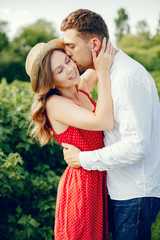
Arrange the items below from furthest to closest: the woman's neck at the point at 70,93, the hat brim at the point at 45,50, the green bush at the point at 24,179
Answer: the green bush at the point at 24,179 → the woman's neck at the point at 70,93 → the hat brim at the point at 45,50

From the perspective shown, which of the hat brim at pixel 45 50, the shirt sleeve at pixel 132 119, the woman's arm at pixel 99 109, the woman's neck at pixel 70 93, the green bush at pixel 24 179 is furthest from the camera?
the green bush at pixel 24 179

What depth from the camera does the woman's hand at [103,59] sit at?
1.94m

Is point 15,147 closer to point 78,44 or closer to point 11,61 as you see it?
point 78,44

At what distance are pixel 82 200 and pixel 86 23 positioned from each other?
136 cm

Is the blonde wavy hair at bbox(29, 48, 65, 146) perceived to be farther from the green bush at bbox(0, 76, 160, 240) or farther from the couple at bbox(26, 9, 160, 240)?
the green bush at bbox(0, 76, 160, 240)

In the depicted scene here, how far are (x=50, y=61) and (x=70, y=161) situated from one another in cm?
82

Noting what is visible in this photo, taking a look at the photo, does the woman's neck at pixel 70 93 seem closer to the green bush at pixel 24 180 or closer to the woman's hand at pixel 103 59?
the woman's hand at pixel 103 59

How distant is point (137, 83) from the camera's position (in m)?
1.74

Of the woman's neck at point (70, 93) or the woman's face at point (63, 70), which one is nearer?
the woman's face at point (63, 70)

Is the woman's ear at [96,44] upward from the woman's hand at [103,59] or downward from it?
upward

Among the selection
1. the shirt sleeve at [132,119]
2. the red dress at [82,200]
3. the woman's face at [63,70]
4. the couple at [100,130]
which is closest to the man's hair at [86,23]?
the couple at [100,130]

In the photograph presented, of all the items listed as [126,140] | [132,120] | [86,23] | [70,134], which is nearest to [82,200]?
[70,134]

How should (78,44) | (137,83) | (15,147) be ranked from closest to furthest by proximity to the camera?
1. (137,83)
2. (78,44)
3. (15,147)

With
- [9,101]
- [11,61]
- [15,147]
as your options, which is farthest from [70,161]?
[11,61]
